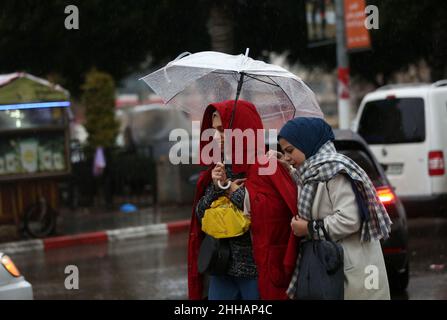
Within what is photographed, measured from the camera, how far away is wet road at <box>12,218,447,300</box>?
980 centimetres

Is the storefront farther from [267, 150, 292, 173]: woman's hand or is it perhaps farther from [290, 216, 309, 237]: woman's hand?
[290, 216, 309, 237]: woman's hand

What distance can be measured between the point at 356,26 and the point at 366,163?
27.2 ft

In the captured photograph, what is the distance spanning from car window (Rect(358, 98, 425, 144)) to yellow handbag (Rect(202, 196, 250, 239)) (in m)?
8.99

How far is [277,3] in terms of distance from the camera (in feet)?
59.9

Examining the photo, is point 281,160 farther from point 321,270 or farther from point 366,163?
point 366,163

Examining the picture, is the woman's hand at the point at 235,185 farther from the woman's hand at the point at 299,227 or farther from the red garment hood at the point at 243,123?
the woman's hand at the point at 299,227

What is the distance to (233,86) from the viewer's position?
5.69m

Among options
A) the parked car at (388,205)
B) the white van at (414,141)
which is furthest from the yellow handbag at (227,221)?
the white van at (414,141)

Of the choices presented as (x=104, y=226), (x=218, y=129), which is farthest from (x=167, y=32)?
(x=218, y=129)

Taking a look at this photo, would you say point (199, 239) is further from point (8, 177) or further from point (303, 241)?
point (8, 177)

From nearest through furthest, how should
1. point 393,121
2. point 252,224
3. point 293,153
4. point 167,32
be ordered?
point 293,153 < point 252,224 < point 393,121 < point 167,32
